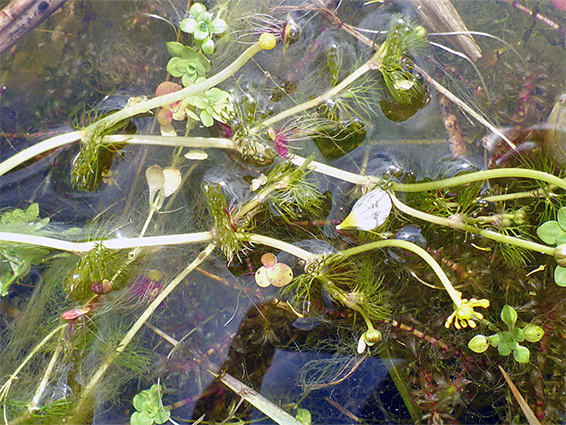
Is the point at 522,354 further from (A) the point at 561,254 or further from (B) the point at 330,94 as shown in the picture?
(B) the point at 330,94

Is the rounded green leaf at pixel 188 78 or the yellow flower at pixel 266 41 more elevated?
the yellow flower at pixel 266 41

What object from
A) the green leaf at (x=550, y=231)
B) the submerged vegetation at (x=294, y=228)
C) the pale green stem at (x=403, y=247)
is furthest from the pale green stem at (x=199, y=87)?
the green leaf at (x=550, y=231)

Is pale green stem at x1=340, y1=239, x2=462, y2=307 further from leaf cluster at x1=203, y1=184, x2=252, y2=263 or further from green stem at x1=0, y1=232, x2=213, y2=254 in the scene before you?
green stem at x1=0, y1=232, x2=213, y2=254

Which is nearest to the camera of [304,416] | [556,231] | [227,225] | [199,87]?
[556,231]

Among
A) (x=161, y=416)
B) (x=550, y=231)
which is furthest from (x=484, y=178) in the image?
(x=161, y=416)

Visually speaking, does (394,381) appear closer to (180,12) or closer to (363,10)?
(363,10)

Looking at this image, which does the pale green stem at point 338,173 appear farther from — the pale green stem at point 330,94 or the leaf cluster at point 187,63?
the leaf cluster at point 187,63

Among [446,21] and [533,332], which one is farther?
[446,21]
